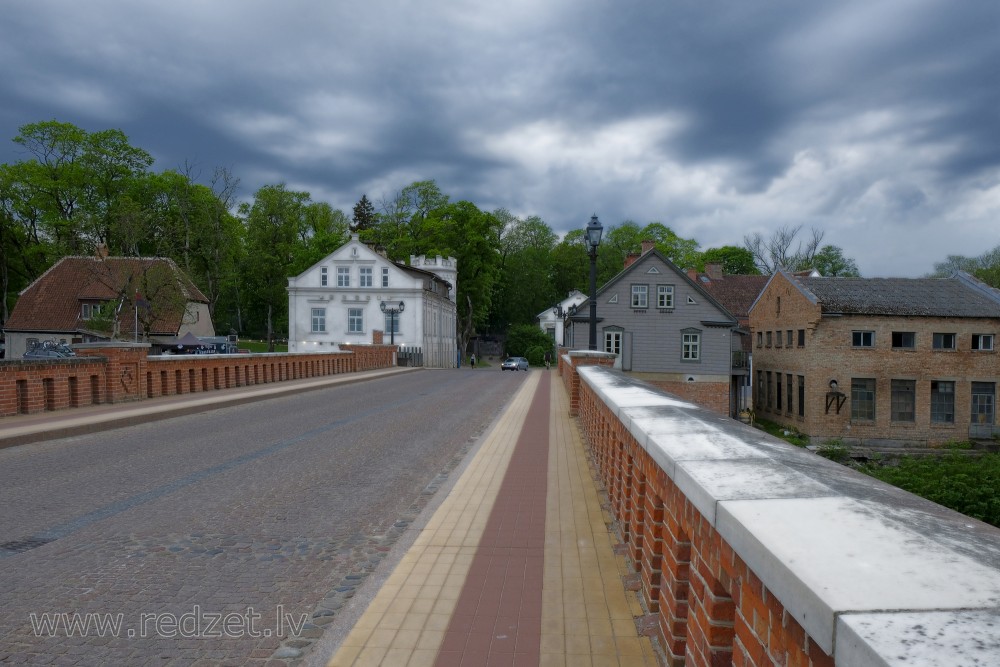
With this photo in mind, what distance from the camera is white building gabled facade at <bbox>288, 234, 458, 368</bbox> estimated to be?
2165 inches

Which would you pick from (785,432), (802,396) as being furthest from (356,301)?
(802,396)

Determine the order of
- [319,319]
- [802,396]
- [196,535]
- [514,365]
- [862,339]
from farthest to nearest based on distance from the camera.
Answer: [319,319] → [514,365] → [802,396] → [862,339] → [196,535]

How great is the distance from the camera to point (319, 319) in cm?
5650

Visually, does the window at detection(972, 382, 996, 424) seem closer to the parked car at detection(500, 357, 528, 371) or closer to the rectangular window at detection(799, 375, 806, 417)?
the rectangular window at detection(799, 375, 806, 417)

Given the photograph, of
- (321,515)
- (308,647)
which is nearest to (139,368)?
(321,515)

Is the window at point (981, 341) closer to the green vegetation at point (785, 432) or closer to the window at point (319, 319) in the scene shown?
the green vegetation at point (785, 432)

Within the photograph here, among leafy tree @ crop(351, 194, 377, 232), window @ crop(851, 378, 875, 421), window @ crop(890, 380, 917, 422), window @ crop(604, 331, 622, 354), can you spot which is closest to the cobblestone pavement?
window @ crop(851, 378, 875, 421)

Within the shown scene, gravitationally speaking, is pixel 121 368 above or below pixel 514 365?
above

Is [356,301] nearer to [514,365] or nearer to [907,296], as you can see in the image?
[514,365]

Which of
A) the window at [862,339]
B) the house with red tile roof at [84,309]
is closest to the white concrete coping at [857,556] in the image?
the window at [862,339]

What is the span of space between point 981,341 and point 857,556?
43.2 metres

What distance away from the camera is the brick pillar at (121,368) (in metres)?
16.6

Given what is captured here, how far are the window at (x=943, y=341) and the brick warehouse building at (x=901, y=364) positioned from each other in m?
0.05

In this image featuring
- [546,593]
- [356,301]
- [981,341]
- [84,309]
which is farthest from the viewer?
[356,301]
